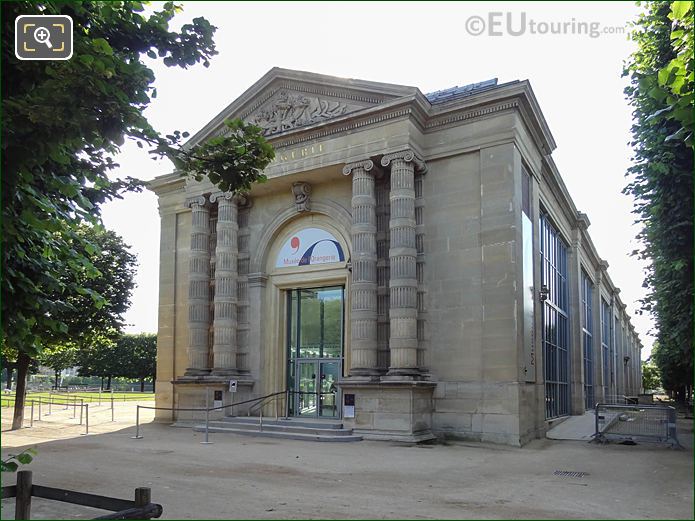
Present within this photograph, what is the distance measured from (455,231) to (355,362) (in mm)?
4968

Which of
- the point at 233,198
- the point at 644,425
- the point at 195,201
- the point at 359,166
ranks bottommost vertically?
the point at 644,425

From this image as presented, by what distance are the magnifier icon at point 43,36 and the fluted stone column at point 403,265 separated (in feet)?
43.3

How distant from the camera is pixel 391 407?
1731 centimetres

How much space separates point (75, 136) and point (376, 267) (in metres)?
13.8

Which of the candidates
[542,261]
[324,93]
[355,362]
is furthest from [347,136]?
[542,261]

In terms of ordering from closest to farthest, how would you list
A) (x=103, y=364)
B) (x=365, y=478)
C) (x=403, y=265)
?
1. (x=365, y=478)
2. (x=403, y=265)
3. (x=103, y=364)

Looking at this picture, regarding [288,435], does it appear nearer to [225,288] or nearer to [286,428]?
[286,428]

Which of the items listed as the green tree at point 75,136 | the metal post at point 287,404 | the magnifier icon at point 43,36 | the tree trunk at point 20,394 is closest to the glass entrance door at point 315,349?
the metal post at point 287,404

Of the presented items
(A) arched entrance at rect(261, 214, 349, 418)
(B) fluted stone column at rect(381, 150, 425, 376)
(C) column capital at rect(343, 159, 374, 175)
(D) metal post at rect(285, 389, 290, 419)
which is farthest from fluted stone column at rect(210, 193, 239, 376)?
(B) fluted stone column at rect(381, 150, 425, 376)

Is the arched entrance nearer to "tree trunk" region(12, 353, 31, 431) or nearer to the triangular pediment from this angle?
the triangular pediment

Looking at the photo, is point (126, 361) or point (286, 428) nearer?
point (286, 428)

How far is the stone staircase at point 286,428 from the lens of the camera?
679 inches

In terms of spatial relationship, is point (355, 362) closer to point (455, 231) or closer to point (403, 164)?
point (455, 231)

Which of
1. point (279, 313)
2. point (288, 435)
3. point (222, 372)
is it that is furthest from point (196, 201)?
point (288, 435)
